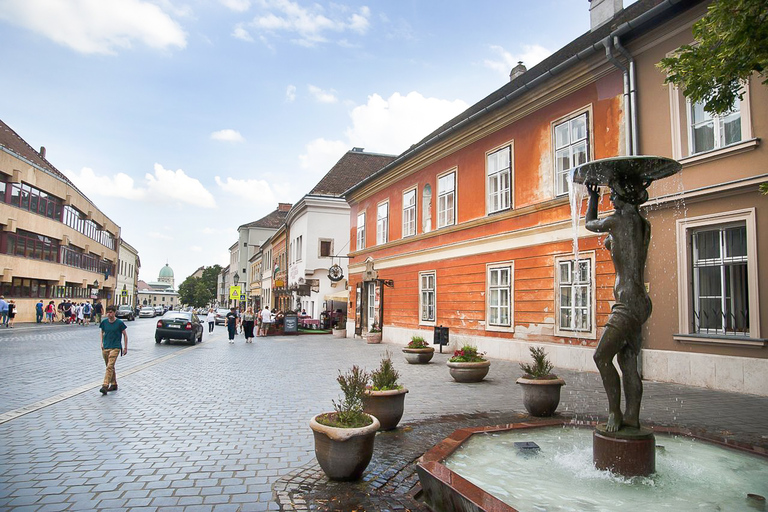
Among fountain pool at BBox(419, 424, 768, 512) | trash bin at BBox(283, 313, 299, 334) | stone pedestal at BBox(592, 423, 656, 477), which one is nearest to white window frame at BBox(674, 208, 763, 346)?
fountain pool at BBox(419, 424, 768, 512)

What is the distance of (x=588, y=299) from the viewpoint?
40.5 ft

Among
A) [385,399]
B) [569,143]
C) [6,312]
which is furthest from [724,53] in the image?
[6,312]

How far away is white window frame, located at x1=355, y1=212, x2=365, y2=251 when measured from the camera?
27484 mm

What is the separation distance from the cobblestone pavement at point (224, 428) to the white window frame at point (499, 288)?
1796mm

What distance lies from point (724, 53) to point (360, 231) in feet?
76.1

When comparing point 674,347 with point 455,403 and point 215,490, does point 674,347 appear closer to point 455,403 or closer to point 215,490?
point 455,403

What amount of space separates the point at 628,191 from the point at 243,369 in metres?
11.3

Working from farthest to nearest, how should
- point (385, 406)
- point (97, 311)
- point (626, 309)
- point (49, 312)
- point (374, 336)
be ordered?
point (97, 311) → point (49, 312) → point (374, 336) → point (385, 406) → point (626, 309)

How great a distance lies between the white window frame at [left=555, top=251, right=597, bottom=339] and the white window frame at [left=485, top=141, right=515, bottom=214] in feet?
9.06

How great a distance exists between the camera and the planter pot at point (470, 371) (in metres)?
10.7

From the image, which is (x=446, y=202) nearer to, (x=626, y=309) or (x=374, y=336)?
(x=374, y=336)

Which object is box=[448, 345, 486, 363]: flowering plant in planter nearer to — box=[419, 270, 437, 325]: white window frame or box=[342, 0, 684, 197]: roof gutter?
box=[342, 0, 684, 197]: roof gutter

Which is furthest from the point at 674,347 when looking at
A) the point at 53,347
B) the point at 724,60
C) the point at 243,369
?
the point at 53,347

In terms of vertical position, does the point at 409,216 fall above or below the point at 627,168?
above
